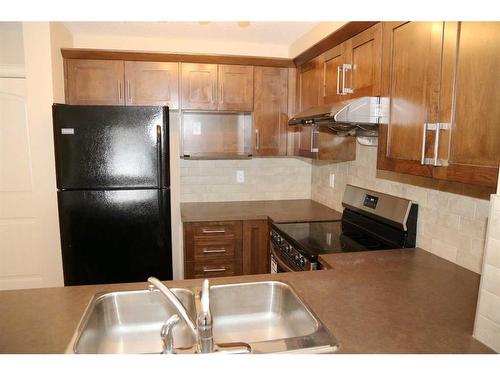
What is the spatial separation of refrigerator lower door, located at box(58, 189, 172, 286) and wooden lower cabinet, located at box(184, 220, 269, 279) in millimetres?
286

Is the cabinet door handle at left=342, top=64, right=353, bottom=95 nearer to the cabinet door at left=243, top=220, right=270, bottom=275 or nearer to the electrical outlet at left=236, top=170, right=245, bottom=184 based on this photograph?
the cabinet door at left=243, top=220, right=270, bottom=275

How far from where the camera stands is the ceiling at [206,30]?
245 cm

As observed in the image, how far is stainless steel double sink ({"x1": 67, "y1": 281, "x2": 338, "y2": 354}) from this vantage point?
1.15 meters

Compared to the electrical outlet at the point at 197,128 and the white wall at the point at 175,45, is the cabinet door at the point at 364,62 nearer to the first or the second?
the white wall at the point at 175,45

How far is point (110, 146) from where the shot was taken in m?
2.21

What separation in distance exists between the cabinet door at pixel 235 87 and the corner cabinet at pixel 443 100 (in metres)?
1.46

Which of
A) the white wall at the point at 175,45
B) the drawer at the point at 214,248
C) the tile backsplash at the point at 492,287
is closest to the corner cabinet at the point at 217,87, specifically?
the white wall at the point at 175,45

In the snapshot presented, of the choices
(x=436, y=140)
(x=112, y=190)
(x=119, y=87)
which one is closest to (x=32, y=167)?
(x=112, y=190)

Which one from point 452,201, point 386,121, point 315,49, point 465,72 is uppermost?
point 315,49

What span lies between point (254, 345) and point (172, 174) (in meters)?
2.40

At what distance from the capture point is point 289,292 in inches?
49.8

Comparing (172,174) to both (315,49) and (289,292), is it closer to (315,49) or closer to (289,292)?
(315,49)

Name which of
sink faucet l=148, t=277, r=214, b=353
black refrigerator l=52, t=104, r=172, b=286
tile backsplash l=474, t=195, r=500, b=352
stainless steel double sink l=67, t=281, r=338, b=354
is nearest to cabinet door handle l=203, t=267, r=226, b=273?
black refrigerator l=52, t=104, r=172, b=286
